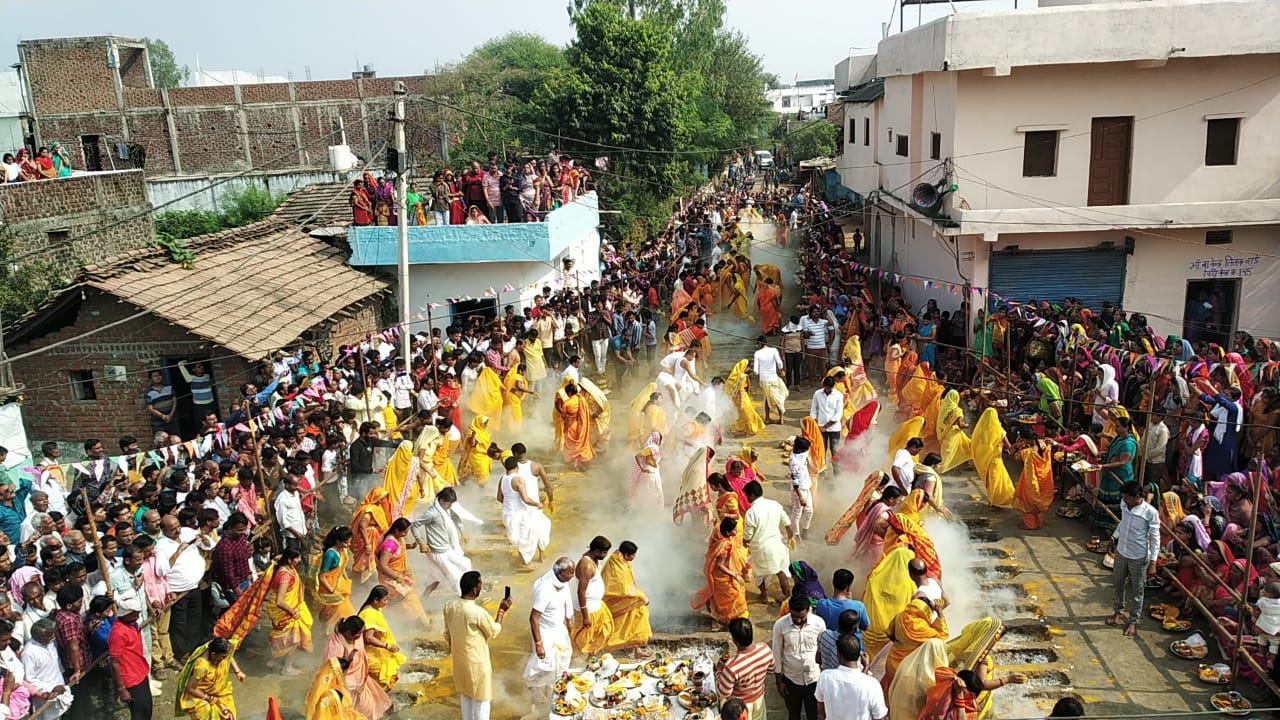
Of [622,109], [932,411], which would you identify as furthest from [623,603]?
[622,109]

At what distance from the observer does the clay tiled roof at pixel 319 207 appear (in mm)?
20984

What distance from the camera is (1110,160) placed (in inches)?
656

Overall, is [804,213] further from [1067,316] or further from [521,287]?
[1067,316]

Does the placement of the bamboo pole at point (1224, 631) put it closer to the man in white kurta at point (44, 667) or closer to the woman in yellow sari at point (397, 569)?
the woman in yellow sari at point (397, 569)

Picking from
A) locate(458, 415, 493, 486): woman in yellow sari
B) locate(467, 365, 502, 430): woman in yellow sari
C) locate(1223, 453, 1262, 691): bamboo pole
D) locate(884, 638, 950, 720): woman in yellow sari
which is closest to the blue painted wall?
locate(467, 365, 502, 430): woman in yellow sari

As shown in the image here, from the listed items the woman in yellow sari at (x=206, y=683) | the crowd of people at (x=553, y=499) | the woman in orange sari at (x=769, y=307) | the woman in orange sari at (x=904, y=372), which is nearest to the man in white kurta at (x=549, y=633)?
the crowd of people at (x=553, y=499)

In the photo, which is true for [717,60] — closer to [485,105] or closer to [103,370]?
[485,105]

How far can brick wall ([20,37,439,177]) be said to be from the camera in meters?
37.5

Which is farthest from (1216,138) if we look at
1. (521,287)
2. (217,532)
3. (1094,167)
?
(217,532)

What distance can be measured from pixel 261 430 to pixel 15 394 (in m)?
4.11

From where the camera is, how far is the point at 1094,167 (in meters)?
16.7

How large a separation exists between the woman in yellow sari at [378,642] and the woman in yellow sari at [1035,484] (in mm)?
6915

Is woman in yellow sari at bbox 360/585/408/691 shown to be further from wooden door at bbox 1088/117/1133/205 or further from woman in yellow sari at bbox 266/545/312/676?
wooden door at bbox 1088/117/1133/205

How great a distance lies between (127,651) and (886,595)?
584 centimetres
